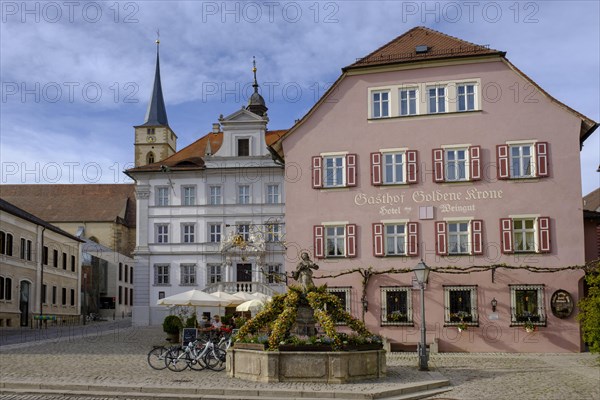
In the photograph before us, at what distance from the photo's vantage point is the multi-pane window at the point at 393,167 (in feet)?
100.0

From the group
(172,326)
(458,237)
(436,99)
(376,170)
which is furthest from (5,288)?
(436,99)

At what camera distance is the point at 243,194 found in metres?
51.3

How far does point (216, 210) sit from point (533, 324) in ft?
89.6

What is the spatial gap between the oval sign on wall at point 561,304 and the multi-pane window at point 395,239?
5834mm

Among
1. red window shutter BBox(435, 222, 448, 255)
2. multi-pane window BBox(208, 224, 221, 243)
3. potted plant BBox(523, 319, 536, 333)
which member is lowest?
potted plant BBox(523, 319, 536, 333)

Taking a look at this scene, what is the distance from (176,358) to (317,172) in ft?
43.2

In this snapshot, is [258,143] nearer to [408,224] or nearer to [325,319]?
[408,224]

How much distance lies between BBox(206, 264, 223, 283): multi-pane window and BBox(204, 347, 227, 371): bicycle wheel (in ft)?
99.9

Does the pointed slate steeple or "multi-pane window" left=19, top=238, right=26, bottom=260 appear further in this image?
the pointed slate steeple

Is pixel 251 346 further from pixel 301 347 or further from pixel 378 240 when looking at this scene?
pixel 378 240

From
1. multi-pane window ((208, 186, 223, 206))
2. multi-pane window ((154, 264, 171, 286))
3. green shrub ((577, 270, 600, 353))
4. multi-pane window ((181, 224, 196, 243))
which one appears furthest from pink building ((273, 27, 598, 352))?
multi-pane window ((154, 264, 171, 286))

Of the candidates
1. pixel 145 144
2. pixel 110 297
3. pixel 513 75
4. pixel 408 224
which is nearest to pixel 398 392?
pixel 408 224

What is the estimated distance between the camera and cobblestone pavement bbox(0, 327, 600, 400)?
16.2 metres

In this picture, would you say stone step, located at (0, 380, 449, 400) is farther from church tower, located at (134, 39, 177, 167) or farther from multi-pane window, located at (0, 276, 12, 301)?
church tower, located at (134, 39, 177, 167)
